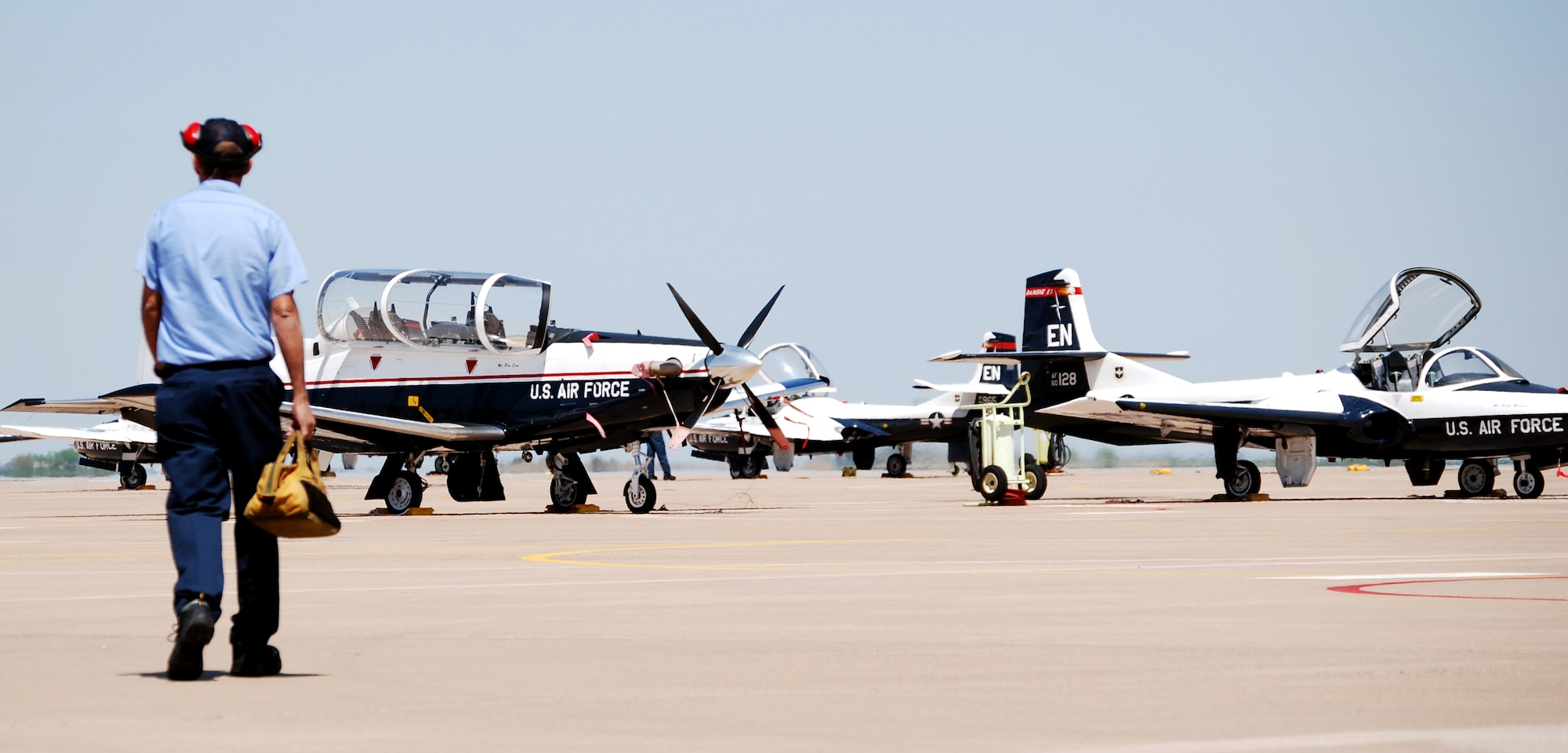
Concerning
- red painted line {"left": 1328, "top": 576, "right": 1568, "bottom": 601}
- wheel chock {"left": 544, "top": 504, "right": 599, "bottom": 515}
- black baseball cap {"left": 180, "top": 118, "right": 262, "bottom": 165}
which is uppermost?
black baseball cap {"left": 180, "top": 118, "right": 262, "bottom": 165}

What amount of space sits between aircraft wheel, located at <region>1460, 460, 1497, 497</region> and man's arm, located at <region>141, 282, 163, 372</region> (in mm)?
23958

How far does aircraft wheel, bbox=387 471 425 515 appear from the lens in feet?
72.5

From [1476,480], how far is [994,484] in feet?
26.1

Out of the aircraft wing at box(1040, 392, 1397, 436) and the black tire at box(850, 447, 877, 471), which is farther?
the black tire at box(850, 447, 877, 471)

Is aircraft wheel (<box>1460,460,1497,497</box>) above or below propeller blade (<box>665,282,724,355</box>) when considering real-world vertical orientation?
below

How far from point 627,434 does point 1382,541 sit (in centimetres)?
1062

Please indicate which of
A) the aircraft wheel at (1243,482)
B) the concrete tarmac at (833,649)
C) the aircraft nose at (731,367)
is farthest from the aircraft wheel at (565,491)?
the aircraft wheel at (1243,482)

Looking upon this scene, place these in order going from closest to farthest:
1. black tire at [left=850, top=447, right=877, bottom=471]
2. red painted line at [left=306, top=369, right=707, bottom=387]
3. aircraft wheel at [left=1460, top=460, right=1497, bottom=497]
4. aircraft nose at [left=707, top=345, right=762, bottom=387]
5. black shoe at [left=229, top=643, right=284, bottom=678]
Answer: black shoe at [left=229, top=643, right=284, bottom=678]
aircraft nose at [left=707, top=345, right=762, bottom=387]
red painted line at [left=306, top=369, right=707, bottom=387]
aircraft wheel at [left=1460, top=460, right=1497, bottom=497]
black tire at [left=850, top=447, right=877, bottom=471]

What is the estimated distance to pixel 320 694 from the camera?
16.2ft

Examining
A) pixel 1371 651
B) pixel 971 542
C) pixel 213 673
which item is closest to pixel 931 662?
pixel 1371 651

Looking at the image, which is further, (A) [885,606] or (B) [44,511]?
(B) [44,511]

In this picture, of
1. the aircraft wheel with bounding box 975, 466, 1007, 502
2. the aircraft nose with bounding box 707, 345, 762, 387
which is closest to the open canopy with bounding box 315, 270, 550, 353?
the aircraft nose with bounding box 707, 345, 762, 387

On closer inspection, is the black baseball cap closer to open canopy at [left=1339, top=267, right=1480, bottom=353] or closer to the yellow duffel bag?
the yellow duffel bag

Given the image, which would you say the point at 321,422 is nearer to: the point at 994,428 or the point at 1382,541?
the point at 994,428
